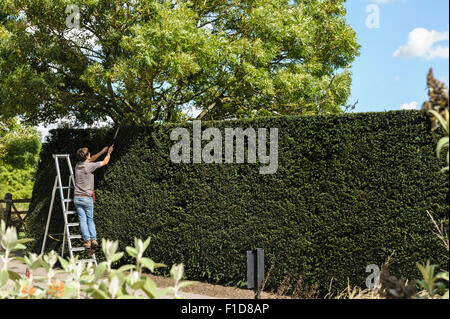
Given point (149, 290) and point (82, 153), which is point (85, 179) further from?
point (149, 290)

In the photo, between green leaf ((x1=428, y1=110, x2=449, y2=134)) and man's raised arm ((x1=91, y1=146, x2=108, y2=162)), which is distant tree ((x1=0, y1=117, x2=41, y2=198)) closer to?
man's raised arm ((x1=91, y1=146, x2=108, y2=162))

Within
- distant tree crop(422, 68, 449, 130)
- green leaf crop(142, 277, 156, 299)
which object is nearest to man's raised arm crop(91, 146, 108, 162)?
green leaf crop(142, 277, 156, 299)

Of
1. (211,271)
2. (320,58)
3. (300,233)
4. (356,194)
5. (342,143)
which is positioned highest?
(320,58)

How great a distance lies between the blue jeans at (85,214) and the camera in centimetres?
943

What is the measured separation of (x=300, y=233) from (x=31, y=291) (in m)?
5.31

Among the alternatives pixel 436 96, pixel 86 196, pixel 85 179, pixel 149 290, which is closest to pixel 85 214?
pixel 86 196

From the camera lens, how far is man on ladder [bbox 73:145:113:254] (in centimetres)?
944

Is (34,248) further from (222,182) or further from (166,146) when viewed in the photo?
(222,182)

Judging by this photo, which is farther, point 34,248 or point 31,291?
point 34,248

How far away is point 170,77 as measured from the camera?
396 inches

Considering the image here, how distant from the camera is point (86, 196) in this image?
374 inches

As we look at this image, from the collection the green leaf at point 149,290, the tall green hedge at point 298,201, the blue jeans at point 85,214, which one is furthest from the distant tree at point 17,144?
the green leaf at point 149,290
